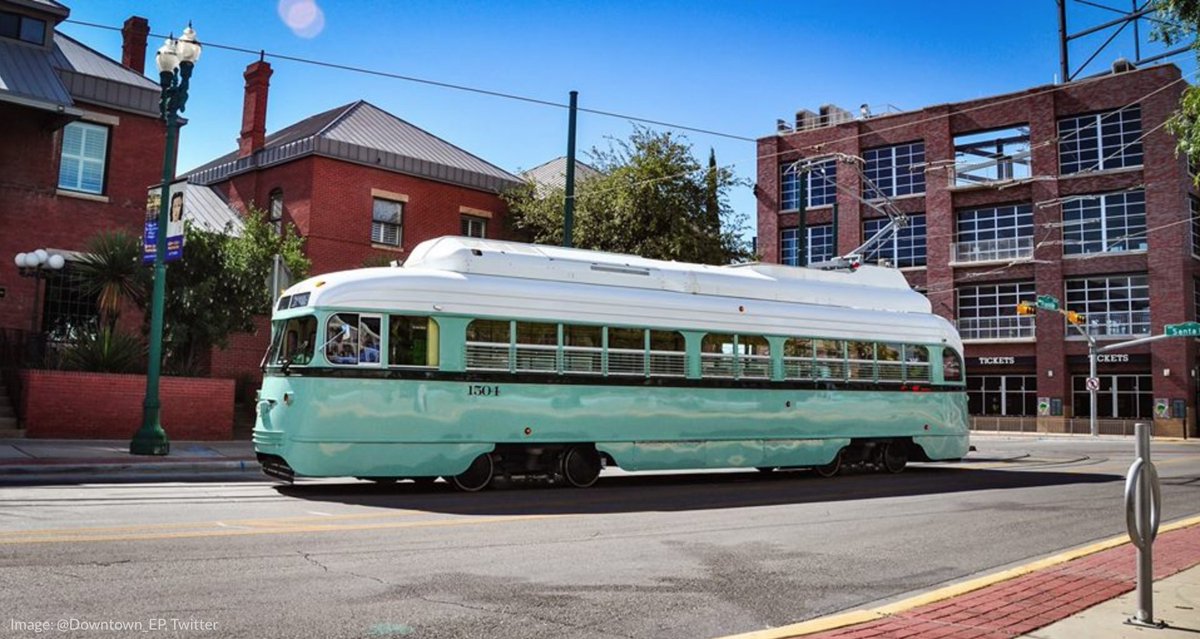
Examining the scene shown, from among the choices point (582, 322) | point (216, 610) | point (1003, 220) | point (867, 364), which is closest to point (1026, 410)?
point (1003, 220)

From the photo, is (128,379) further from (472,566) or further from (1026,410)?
(1026,410)

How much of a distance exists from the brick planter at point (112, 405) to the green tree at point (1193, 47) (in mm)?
18760

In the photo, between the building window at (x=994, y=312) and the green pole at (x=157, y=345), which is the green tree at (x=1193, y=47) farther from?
the building window at (x=994, y=312)

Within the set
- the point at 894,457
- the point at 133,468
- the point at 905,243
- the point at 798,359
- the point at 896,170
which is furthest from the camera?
the point at 896,170

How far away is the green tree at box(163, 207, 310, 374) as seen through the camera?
21.2m

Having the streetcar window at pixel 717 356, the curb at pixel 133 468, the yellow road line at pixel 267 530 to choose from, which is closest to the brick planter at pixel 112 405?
the curb at pixel 133 468

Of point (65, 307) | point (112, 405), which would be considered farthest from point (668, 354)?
point (65, 307)

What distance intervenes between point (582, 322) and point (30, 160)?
653 inches

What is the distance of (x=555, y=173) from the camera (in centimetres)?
3994

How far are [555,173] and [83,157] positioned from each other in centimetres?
1993

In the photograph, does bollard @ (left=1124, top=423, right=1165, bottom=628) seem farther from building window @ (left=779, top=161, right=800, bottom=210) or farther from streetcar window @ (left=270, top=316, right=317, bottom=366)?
building window @ (left=779, top=161, right=800, bottom=210)

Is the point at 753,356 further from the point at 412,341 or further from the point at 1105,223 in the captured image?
the point at 1105,223

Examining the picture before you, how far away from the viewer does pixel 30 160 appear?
22.6 m

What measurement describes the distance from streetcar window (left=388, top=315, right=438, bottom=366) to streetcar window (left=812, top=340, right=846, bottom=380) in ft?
24.1
